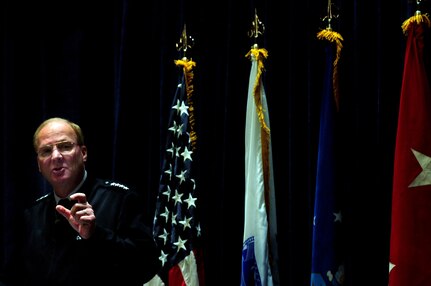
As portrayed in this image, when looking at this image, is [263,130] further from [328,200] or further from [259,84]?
[328,200]

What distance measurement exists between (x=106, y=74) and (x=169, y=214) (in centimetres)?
121

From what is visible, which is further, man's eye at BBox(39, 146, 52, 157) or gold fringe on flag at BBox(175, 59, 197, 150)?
gold fringe on flag at BBox(175, 59, 197, 150)

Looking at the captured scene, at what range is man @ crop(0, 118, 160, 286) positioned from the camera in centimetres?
251

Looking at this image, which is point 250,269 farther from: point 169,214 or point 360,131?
point 360,131

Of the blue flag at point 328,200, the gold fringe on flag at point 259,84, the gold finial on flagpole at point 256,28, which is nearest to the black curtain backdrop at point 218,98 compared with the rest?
the blue flag at point 328,200

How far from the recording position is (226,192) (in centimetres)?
380

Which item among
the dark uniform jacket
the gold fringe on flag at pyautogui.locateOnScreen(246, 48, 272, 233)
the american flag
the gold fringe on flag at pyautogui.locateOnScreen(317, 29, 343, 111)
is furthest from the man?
the gold fringe on flag at pyautogui.locateOnScreen(317, 29, 343, 111)

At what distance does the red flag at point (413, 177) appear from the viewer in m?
2.88

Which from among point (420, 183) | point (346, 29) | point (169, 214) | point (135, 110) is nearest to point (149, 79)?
point (135, 110)

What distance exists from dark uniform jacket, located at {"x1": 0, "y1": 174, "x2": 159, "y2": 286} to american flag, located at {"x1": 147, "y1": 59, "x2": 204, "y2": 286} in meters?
0.68

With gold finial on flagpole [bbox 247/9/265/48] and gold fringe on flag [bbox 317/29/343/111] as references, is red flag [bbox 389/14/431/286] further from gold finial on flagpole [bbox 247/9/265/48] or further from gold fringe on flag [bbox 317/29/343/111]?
gold finial on flagpole [bbox 247/9/265/48]

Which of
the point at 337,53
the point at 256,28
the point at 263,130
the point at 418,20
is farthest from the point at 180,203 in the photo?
the point at 418,20

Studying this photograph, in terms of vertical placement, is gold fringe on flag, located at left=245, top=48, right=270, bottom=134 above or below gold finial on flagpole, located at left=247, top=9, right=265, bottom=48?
below

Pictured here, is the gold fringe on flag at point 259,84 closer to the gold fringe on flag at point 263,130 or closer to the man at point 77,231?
the gold fringe on flag at point 263,130
